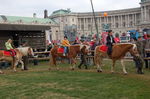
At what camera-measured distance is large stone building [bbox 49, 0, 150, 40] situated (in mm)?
126075

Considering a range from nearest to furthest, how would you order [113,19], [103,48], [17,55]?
1. [103,48]
2. [17,55]
3. [113,19]

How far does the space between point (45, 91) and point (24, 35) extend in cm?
1997

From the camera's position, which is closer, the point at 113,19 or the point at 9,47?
the point at 9,47

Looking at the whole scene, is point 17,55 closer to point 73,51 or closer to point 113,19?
point 73,51

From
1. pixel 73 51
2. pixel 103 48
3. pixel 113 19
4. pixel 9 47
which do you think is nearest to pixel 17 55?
pixel 9 47

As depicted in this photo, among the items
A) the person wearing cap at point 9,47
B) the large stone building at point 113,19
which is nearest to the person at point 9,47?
the person wearing cap at point 9,47

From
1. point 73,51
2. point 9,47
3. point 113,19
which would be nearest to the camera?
point 73,51

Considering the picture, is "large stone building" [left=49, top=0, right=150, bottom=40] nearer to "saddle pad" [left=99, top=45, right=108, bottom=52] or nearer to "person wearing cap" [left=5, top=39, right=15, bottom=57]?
"person wearing cap" [left=5, top=39, right=15, bottom=57]

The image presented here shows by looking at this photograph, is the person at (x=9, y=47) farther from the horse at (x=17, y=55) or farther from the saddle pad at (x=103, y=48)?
the saddle pad at (x=103, y=48)

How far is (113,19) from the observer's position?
136 meters

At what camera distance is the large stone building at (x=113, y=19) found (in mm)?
126075

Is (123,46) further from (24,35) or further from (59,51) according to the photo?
(24,35)

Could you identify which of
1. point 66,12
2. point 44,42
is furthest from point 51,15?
point 44,42

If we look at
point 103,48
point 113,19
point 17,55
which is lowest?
point 17,55
